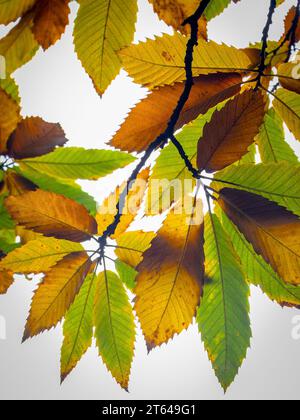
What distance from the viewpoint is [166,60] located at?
51 centimetres

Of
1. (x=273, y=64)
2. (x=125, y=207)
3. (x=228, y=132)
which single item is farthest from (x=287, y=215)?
(x=273, y=64)

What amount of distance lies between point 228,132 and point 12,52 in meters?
0.29

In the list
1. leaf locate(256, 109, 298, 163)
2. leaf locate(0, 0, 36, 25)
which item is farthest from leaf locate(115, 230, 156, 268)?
leaf locate(0, 0, 36, 25)

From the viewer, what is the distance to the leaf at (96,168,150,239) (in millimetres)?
531

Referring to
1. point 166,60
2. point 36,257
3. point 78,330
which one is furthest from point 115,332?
point 166,60

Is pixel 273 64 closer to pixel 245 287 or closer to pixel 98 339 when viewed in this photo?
pixel 245 287

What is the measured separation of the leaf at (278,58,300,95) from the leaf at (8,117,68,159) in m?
0.31

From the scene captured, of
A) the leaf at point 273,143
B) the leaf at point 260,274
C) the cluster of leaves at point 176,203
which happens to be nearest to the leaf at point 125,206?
the cluster of leaves at point 176,203

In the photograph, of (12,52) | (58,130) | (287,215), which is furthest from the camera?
(58,130)

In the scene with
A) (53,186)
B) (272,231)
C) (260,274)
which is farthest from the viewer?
(53,186)

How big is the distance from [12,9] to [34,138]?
211 mm

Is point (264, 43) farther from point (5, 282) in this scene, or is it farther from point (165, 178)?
point (5, 282)

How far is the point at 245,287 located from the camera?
0.50m

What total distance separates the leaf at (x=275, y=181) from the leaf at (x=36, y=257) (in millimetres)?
265
